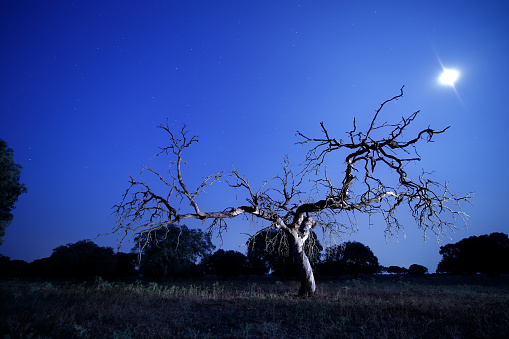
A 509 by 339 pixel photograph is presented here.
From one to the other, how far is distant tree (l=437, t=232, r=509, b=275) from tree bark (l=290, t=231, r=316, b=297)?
170 ft

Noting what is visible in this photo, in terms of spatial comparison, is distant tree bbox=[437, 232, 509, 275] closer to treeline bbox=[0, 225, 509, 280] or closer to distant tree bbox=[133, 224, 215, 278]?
treeline bbox=[0, 225, 509, 280]

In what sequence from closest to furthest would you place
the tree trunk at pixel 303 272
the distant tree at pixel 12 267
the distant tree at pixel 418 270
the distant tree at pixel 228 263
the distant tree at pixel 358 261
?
the tree trunk at pixel 303 272, the distant tree at pixel 358 261, the distant tree at pixel 228 263, the distant tree at pixel 12 267, the distant tree at pixel 418 270

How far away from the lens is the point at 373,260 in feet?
189

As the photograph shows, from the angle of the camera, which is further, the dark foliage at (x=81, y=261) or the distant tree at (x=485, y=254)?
the dark foliage at (x=81, y=261)

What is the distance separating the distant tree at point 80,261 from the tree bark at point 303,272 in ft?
161

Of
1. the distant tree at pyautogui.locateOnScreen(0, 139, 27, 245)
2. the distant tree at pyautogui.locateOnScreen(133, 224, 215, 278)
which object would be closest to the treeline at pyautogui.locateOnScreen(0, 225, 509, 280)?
the distant tree at pyautogui.locateOnScreen(133, 224, 215, 278)

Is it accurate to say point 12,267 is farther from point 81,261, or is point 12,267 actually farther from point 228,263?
point 228,263

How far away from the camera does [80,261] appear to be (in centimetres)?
4566

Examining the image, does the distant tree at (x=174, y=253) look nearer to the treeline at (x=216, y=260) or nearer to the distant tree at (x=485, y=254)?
the treeline at (x=216, y=260)

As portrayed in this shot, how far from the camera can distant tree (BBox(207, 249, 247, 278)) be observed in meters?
58.2

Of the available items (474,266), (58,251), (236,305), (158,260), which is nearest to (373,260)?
(474,266)

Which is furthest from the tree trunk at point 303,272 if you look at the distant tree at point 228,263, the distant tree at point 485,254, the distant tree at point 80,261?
the distant tree at point 485,254

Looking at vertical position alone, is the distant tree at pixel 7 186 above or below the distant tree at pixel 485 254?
above

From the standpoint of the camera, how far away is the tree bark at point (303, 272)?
11.7m
